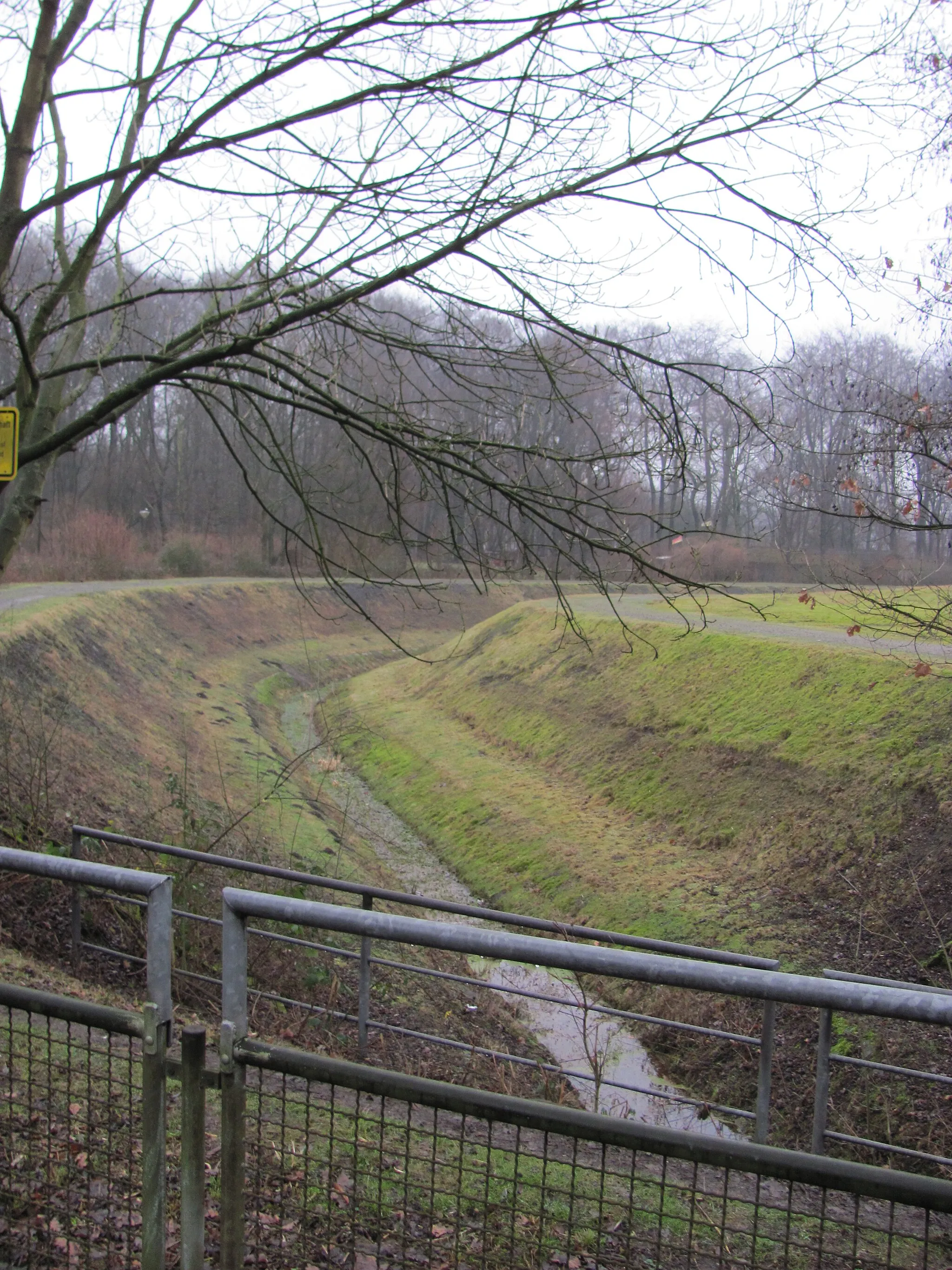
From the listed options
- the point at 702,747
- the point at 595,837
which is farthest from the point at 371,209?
the point at 702,747

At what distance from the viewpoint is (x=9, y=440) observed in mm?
5469

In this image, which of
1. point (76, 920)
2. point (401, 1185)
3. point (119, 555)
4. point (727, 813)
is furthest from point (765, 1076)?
point (119, 555)

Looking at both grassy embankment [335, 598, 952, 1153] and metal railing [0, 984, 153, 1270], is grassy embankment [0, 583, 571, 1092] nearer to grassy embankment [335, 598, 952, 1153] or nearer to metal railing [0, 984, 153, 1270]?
grassy embankment [335, 598, 952, 1153]

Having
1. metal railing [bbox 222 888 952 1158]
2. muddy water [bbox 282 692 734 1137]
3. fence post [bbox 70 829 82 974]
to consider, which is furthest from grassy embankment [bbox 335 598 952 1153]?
fence post [bbox 70 829 82 974]

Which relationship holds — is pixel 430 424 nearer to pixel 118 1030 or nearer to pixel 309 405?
pixel 309 405

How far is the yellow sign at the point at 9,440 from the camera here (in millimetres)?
5410

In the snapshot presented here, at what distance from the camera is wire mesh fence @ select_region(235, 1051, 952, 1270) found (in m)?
2.30

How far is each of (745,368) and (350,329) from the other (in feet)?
7.28

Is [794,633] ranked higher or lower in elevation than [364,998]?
higher

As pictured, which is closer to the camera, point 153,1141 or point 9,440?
point 153,1141

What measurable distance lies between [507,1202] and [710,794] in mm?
11760

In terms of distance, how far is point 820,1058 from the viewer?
214 inches

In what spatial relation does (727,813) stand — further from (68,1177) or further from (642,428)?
(68,1177)

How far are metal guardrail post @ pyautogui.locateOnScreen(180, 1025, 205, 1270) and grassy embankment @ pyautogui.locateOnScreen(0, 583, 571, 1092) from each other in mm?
2773
